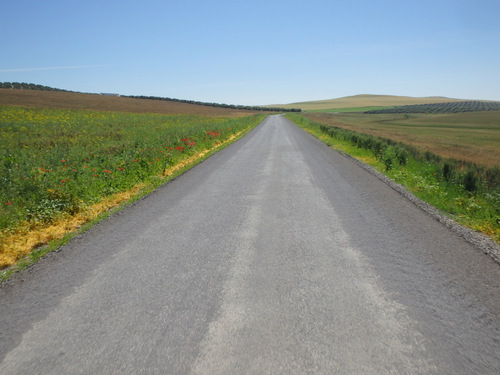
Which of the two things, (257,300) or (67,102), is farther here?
(67,102)

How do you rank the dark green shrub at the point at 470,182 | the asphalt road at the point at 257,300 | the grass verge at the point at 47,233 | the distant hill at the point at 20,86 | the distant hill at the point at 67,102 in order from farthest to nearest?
1. the distant hill at the point at 20,86
2. the distant hill at the point at 67,102
3. the dark green shrub at the point at 470,182
4. the grass verge at the point at 47,233
5. the asphalt road at the point at 257,300

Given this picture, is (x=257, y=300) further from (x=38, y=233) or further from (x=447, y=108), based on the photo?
(x=447, y=108)

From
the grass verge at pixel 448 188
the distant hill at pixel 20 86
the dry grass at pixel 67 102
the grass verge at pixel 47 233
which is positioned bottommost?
the grass verge at pixel 448 188

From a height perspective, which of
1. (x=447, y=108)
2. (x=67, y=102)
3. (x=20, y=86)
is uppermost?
(x=20, y=86)

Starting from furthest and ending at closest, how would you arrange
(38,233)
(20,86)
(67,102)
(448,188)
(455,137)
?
(20,86)
(67,102)
(455,137)
(448,188)
(38,233)

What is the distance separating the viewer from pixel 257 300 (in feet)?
10.6

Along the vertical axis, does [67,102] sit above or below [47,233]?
above

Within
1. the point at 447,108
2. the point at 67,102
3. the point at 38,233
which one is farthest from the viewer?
the point at 447,108

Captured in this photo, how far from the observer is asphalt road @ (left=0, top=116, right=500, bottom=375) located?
245 cm

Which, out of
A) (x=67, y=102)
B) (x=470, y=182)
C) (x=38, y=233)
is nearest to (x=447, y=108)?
(x=470, y=182)

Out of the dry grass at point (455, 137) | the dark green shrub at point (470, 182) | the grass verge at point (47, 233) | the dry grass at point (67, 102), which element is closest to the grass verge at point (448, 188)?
the dark green shrub at point (470, 182)

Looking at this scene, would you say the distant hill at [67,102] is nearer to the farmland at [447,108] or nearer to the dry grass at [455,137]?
the dry grass at [455,137]

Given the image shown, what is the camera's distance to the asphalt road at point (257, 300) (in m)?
2.45

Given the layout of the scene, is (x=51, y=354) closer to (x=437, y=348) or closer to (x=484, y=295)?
(x=437, y=348)
